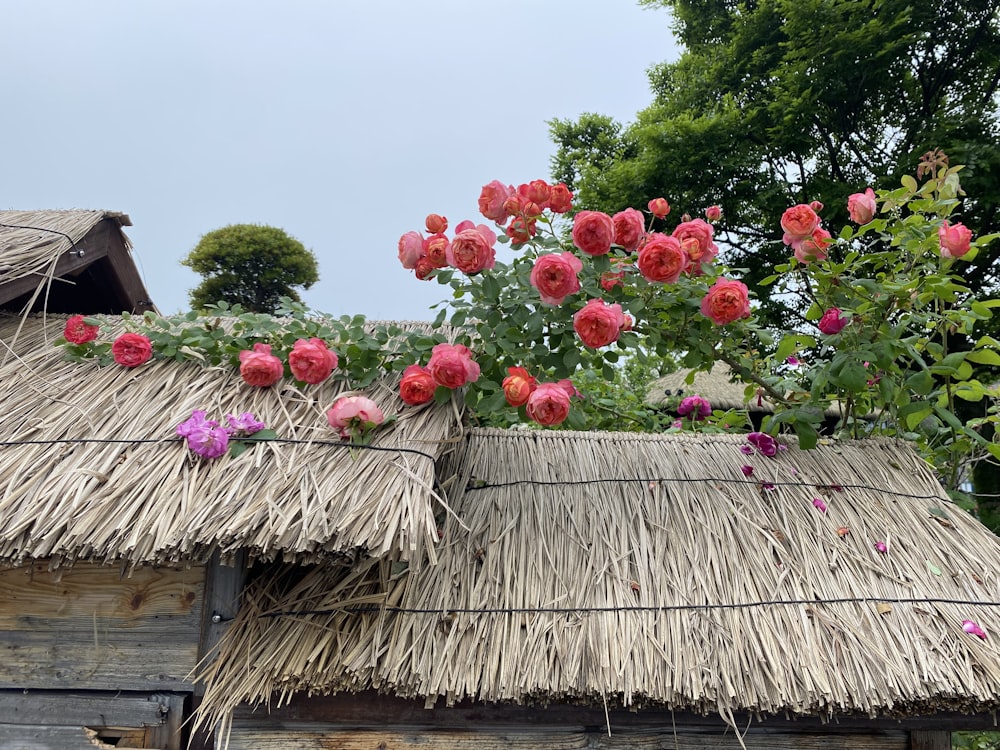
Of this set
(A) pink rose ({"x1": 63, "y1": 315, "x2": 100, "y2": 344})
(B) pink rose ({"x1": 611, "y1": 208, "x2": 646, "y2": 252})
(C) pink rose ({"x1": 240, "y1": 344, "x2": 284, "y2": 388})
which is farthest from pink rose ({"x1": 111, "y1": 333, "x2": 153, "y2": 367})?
(B) pink rose ({"x1": 611, "y1": 208, "x2": 646, "y2": 252})

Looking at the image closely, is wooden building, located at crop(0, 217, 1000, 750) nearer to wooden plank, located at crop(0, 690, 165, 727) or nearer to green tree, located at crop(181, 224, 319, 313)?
wooden plank, located at crop(0, 690, 165, 727)

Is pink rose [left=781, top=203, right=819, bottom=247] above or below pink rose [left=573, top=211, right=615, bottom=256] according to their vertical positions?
above

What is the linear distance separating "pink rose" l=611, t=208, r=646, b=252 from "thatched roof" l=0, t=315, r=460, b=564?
81cm

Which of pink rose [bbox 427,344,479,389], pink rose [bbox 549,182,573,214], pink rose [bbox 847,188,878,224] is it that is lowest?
pink rose [bbox 427,344,479,389]

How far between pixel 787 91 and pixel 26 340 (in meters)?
9.17

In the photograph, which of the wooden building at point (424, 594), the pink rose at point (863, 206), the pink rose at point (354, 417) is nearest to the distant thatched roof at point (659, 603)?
the wooden building at point (424, 594)

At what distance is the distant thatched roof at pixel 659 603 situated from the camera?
5.01 ft

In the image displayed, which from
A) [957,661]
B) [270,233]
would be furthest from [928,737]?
[270,233]

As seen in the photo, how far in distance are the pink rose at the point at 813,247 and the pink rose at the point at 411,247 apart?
1.34 metres

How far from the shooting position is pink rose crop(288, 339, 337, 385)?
187 cm

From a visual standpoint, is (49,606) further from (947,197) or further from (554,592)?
(947,197)

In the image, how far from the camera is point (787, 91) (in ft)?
27.0

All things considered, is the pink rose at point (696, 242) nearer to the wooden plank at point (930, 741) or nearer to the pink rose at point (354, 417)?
the pink rose at point (354, 417)

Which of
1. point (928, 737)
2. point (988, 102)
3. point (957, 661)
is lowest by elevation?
point (928, 737)
